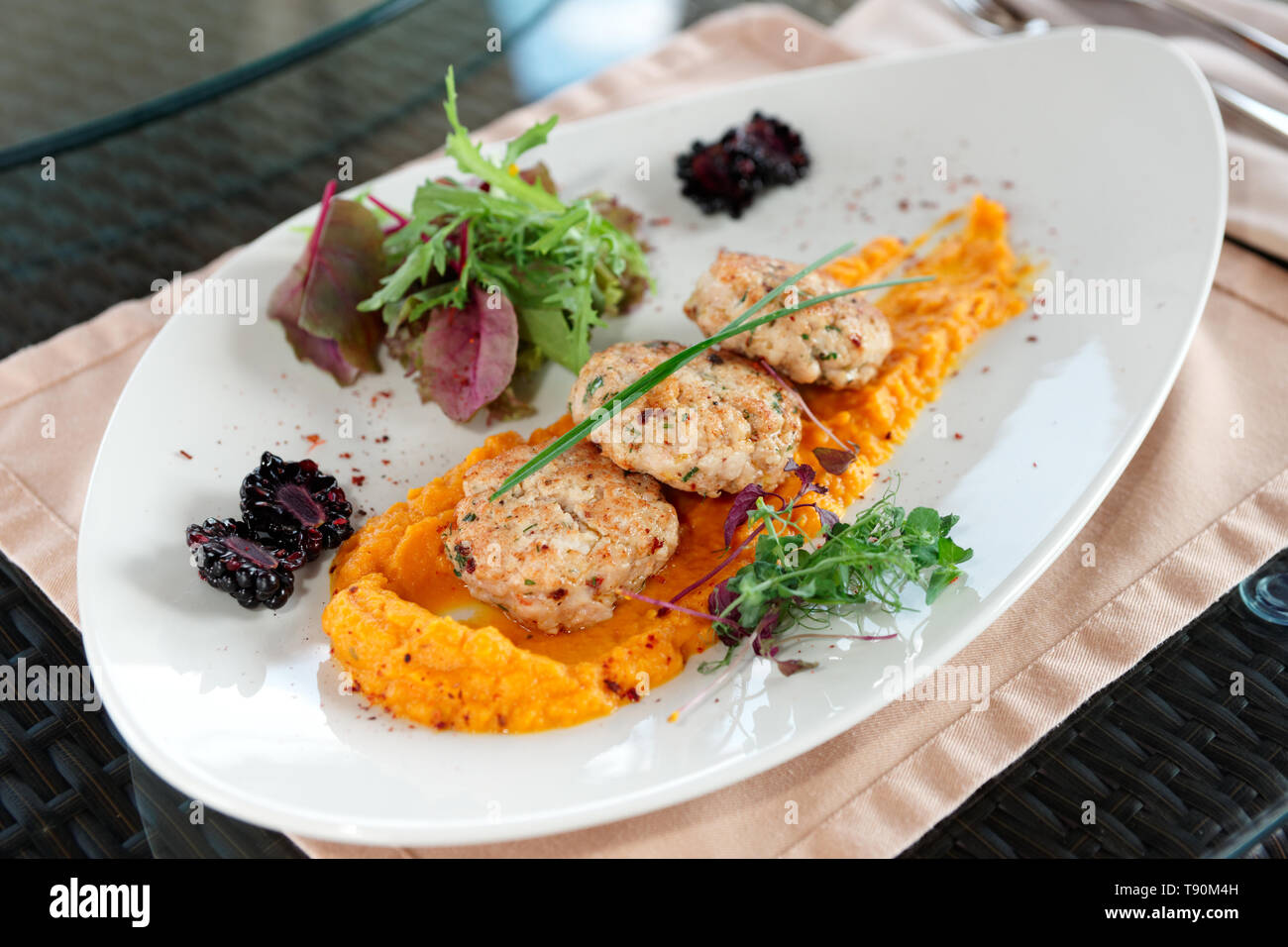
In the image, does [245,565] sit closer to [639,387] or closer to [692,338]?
[639,387]

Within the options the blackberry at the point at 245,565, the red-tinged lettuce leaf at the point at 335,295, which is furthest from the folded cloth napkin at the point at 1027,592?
the red-tinged lettuce leaf at the point at 335,295

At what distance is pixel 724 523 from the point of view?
138 inches

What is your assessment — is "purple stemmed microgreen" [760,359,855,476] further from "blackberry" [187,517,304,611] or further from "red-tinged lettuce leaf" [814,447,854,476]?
"blackberry" [187,517,304,611]

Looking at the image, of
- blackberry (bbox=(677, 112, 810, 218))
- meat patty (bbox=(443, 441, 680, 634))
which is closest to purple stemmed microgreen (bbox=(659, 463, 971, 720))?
meat patty (bbox=(443, 441, 680, 634))

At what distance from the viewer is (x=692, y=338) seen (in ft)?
14.2

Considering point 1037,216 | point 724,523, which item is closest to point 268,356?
point 724,523

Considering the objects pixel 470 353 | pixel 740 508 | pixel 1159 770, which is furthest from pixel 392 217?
pixel 1159 770

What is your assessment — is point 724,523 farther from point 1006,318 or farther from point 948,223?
point 948,223

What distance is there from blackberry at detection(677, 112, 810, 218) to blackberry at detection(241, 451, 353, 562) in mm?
2214

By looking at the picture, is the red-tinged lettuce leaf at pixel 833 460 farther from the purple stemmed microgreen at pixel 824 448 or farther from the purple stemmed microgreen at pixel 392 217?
the purple stemmed microgreen at pixel 392 217

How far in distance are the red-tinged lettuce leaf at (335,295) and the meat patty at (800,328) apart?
4.26ft

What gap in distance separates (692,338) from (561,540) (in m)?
1.38
